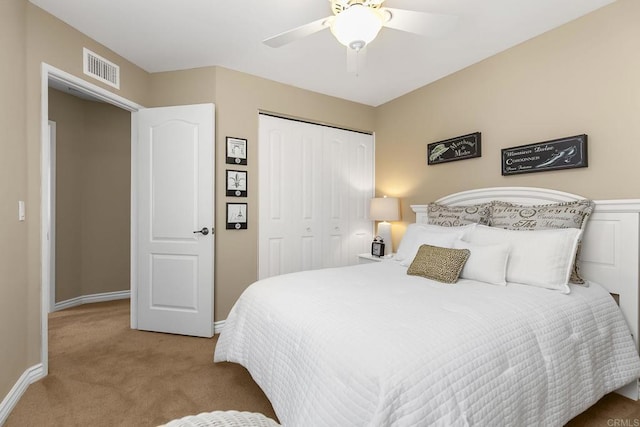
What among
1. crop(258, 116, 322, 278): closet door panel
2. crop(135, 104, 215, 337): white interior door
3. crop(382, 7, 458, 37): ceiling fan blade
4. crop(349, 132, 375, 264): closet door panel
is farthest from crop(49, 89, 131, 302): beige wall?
crop(382, 7, 458, 37): ceiling fan blade

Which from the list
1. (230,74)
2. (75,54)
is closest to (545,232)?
(230,74)

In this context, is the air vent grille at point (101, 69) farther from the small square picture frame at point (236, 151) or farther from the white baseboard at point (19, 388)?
the white baseboard at point (19, 388)

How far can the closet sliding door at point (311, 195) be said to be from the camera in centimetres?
332

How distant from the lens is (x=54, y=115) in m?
3.51

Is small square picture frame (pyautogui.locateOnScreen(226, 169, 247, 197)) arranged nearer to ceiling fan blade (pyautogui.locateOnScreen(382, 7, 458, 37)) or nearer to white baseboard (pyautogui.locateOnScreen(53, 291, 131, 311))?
ceiling fan blade (pyautogui.locateOnScreen(382, 7, 458, 37))

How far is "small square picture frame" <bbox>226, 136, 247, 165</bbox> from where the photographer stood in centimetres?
304

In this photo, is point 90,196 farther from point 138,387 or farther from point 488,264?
point 488,264

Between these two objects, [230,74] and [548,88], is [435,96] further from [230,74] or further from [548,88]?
[230,74]

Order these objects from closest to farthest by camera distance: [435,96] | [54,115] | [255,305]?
[255,305]
[435,96]
[54,115]

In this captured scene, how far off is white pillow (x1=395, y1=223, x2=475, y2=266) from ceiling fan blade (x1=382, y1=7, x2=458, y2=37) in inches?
53.8

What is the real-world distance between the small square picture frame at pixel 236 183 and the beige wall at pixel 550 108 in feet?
5.98

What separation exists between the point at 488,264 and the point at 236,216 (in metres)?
2.19

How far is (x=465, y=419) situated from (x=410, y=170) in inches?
111

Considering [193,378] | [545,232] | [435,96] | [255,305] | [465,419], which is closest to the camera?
A: [465,419]
